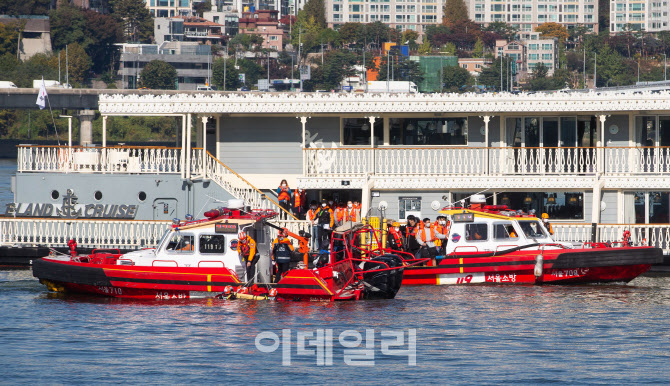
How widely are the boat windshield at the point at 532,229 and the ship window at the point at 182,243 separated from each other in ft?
29.9

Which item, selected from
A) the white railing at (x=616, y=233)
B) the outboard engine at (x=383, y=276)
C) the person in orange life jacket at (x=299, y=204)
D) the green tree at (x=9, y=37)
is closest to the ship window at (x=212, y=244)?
the outboard engine at (x=383, y=276)

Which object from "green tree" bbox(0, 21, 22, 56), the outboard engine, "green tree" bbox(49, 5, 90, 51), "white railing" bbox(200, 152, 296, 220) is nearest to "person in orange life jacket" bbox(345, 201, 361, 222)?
"white railing" bbox(200, 152, 296, 220)

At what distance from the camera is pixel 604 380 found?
20.0 metres

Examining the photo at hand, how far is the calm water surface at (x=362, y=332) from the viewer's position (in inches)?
797

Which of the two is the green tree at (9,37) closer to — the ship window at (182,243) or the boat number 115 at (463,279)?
the ship window at (182,243)

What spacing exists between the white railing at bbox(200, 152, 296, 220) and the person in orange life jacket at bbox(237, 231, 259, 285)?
22.9 feet

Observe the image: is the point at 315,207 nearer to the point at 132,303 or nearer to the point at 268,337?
the point at 132,303

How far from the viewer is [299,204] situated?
108ft

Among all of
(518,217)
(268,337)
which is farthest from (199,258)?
(518,217)

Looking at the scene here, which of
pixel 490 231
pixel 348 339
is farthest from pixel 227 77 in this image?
pixel 348 339

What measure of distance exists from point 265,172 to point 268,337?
43.2 ft

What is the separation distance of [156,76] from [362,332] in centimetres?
15344

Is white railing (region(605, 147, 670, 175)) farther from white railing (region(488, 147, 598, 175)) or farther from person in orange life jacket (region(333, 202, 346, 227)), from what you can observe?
person in orange life jacket (region(333, 202, 346, 227))

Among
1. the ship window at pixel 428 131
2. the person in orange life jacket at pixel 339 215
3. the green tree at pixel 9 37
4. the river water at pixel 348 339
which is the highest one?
the green tree at pixel 9 37
